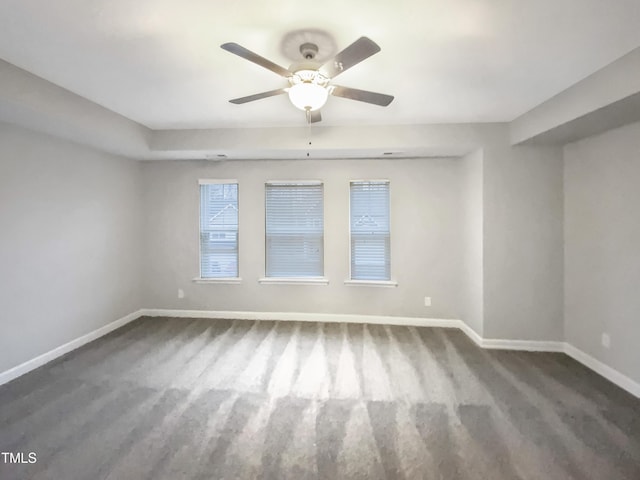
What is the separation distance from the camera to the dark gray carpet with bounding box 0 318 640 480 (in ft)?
6.08

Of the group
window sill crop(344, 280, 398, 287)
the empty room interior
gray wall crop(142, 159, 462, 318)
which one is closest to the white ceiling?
the empty room interior

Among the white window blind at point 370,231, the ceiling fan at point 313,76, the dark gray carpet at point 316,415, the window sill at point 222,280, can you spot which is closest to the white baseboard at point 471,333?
the dark gray carpet at point 316,415

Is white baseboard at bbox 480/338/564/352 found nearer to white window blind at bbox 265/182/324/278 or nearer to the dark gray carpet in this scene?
the dark gray carpet

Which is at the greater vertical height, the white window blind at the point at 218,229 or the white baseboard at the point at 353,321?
the white window blind at the point at 218,229

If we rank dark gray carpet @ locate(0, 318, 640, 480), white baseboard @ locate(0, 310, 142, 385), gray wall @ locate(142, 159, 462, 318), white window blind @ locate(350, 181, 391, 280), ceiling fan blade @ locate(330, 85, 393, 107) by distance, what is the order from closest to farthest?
dark gray carpet @ locate(0, 318, 640, 480), ceiling fan blade @ locate(330, 85, 393, 107), white baseboard @ locate(0, 310, 142, 385), gray wall @ locate(142, 159, 462, 318), white window blind @ locate(350, 181, 391, 280)

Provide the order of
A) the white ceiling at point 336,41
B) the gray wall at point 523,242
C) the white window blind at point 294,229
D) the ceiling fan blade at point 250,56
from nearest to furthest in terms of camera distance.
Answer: the ceiling fan blade at point 250,56 → the white ceiling at point 336,41 → the gray wall at point 523,242 → the white window blind at point 294,229

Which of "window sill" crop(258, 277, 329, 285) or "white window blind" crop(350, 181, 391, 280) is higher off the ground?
"white window blind" crop(350, 181, 391, 280)

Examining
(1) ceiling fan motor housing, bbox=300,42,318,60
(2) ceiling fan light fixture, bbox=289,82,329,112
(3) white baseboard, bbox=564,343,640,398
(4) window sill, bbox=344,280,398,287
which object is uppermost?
(1) ceiling fan motor housing, bbox=300,42,318,60

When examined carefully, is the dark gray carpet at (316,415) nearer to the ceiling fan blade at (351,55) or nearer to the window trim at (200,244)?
the window trim at (200,244)

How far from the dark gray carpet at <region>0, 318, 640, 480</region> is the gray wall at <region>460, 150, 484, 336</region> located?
1.51 feet

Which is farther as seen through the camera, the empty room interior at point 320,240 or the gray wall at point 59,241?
the gray wall at point 59,241

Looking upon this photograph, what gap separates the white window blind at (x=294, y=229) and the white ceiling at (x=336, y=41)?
5.41 ft

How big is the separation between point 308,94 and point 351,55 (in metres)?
0.40

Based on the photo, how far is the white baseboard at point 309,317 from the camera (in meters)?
4.28
